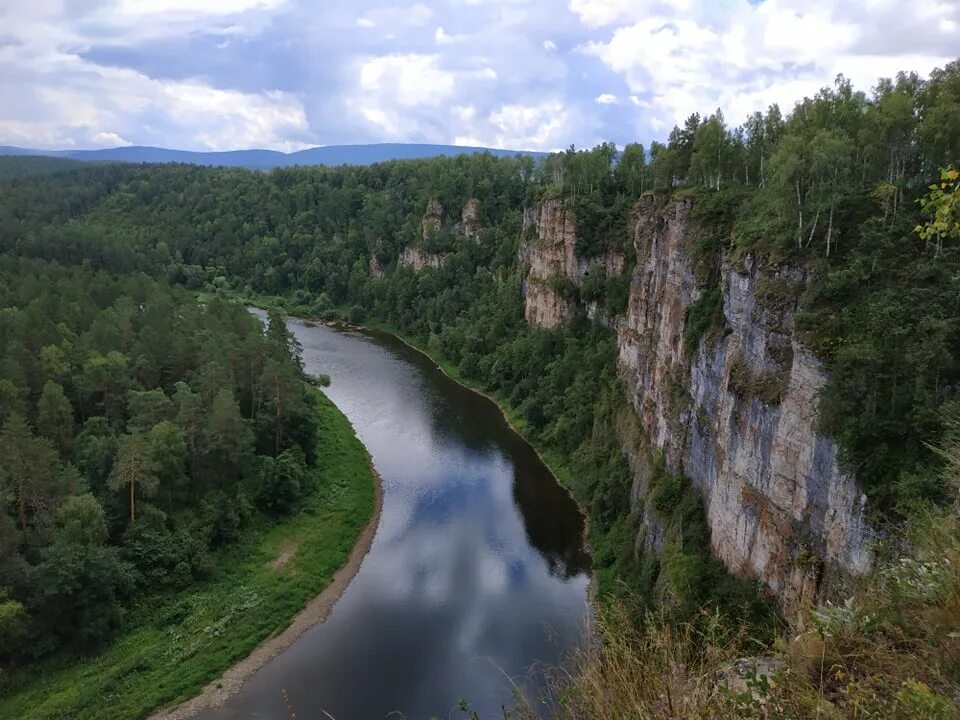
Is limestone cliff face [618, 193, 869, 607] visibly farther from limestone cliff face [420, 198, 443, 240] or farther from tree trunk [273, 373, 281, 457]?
limestone cliff face [420, 198, 443, 240]

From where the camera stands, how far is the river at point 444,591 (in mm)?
24094

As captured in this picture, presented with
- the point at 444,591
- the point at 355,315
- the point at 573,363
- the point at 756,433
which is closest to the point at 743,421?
the point at 756,433

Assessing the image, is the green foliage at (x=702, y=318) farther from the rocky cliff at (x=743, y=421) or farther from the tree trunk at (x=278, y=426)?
the tree trunk at (x=278, y=426)

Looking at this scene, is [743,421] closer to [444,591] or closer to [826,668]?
[444,591]

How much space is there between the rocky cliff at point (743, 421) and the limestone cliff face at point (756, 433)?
46 millimetres

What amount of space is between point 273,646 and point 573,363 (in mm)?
29536

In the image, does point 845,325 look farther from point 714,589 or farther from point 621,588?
point 621,588

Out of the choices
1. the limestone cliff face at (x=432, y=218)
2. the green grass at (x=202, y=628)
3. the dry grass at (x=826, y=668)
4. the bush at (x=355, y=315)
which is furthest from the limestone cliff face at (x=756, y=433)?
the bush at (x=355, y=315)

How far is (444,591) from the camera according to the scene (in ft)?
98.4

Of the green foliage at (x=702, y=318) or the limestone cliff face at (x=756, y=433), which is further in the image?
the green foliage at (x=702, y=318)

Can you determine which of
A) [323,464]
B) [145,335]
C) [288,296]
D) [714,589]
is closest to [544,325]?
[323,464]

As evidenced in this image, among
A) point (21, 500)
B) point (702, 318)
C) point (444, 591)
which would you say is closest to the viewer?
point (21, 500)

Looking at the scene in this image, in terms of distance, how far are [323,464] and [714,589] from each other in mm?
25010

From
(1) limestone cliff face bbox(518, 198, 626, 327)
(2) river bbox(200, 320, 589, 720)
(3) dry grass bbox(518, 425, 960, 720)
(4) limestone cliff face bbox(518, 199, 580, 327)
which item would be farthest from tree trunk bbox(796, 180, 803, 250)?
(4) limestone cliff face bbox(518, 199, 580, 327)
